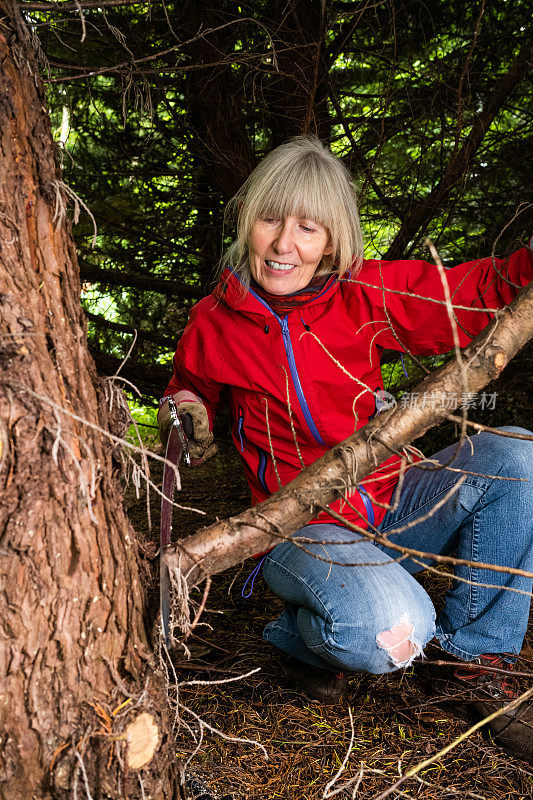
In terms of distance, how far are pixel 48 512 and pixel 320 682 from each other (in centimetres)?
137

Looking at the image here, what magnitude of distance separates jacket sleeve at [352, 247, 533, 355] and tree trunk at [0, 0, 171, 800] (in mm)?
953

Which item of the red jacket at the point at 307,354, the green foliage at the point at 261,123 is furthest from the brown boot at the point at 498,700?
the green foliage at the point at 261,123

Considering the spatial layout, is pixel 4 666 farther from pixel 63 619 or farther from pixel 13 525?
pixel 13 525

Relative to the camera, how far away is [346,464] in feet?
4.70

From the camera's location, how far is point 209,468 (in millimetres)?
4520

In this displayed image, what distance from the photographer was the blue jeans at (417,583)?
1854 mm

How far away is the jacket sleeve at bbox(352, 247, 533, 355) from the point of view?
1.88m

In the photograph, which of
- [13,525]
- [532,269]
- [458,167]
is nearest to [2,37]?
[13,525]

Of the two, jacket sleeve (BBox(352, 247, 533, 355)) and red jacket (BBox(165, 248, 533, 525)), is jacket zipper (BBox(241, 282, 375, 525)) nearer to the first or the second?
red jacket (BBox(165, 248, 533, 525))

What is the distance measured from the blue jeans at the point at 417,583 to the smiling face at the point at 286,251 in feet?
2.72

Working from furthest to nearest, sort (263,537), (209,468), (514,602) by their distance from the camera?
1. (209,468)
2. (514,602)
3. (263,537)

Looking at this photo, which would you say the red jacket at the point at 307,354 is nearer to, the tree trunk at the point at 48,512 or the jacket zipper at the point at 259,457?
the jacket zipper at the point at 259,457

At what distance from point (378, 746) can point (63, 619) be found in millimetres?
1199

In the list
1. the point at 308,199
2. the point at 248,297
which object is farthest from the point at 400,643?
the point at 308,199
